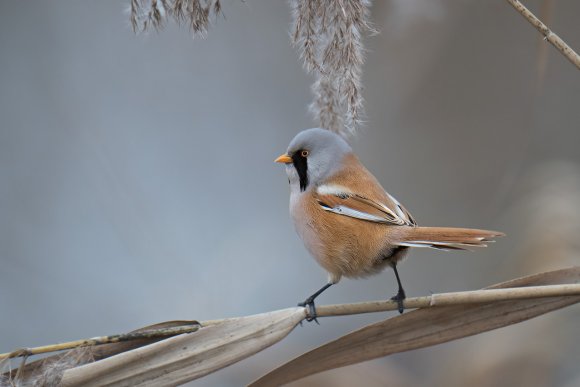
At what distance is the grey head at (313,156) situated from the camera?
1.85 meters

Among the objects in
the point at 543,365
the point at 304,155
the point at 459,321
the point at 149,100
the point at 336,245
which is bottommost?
the point at 543,365

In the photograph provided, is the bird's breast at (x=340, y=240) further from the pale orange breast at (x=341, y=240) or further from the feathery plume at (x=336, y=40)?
the feathery plume at (x=336, y=40)

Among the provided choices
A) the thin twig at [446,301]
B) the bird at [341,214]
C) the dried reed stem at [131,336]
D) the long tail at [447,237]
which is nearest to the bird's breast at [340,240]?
the bird at [341,214]

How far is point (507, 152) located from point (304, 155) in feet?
3.42

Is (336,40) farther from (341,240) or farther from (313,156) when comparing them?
(341,240)

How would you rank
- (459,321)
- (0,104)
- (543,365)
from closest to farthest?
(459,321), (543,365), (0,104)

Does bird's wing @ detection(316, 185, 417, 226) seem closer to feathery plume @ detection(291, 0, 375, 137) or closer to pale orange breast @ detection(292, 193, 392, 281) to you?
pale orange breast @ detection(292, 193, 392, 281)

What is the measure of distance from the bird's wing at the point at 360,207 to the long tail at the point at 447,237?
0.30 feet

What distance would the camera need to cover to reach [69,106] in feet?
8.70

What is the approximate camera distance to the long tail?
142cm

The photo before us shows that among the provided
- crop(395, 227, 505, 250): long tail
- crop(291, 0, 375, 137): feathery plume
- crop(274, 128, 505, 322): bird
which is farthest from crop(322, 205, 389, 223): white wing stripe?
crop(291, 0, 375, 137): feathery plume

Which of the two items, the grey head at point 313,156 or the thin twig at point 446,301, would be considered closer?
the thin twig at point 446,301

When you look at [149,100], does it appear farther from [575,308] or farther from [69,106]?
[575,308]

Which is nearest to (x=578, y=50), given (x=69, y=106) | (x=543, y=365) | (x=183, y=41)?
(x=543, y=365)
